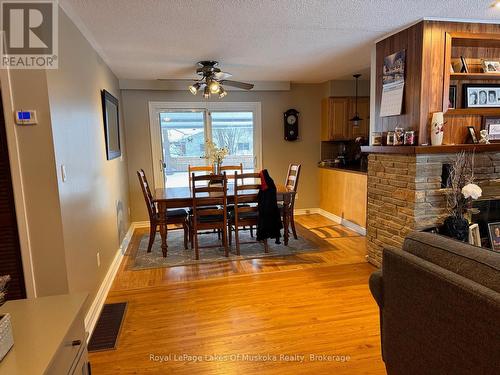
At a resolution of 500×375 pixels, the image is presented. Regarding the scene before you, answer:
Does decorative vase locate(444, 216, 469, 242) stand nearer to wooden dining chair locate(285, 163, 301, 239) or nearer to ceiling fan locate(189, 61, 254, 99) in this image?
wooden dining chair locate(285, 163, 301, 239)

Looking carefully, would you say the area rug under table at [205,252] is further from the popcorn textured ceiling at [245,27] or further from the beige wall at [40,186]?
the popcorn textured ceiling at [245,27]

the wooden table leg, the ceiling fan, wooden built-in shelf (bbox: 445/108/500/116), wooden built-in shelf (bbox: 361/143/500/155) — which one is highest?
the ceiling fan

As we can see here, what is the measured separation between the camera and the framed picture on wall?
3.45 metres

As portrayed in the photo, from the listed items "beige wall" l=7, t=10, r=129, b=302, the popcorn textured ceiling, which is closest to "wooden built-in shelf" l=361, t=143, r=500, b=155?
the popcorn textured ceiling

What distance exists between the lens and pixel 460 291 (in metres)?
1.10

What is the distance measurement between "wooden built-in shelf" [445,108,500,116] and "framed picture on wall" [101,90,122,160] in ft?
11.0

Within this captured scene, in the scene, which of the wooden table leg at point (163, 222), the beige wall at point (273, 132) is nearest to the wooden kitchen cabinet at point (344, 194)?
the beige wall at point (273, 132)

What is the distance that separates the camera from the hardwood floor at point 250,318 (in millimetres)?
1951

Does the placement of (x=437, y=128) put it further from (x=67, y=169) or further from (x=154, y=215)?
(x=154, y=215)

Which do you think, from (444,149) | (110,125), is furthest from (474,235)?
(110,125)

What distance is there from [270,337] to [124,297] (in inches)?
55.6

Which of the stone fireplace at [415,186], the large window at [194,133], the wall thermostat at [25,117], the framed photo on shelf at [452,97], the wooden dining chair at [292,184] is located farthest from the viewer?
the large window at [194,133]

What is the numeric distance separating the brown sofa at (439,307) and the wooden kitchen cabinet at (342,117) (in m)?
4.11

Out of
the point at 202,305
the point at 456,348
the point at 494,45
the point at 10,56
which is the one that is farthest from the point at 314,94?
the point at 456,348
